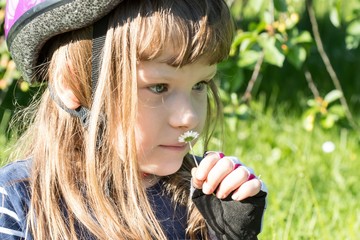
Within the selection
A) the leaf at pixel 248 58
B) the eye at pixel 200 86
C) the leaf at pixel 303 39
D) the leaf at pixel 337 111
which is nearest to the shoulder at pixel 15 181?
the eye at pixel 200 86

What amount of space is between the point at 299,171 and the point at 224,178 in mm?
1677

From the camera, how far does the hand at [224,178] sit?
8.86 feet

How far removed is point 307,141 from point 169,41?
2.45m

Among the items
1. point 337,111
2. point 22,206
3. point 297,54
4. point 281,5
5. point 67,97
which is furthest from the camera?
point 337,111

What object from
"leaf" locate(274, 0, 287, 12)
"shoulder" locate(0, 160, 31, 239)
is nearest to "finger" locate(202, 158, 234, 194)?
"shoulder" locate(0, 160, 31, 239)

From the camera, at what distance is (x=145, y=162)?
285 cm

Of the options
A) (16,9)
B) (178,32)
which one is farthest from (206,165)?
(16,9)

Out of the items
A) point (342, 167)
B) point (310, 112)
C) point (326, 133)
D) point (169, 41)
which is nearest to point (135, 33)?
point (169, 41)

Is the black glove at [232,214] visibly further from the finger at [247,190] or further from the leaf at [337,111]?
the leaf at [337,111]

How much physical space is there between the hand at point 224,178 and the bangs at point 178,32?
29cm

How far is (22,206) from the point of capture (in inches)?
110

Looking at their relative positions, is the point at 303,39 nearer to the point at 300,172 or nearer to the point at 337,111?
the point at 337,111

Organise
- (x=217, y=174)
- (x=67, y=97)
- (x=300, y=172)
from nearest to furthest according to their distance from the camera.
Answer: (x=217, y=174) → (x=67, y=97) → (x=300, y=172)

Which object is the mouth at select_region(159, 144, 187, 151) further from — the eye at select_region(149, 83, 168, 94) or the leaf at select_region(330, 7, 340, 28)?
the leaf at select_region(330, 7, 340, 28)
